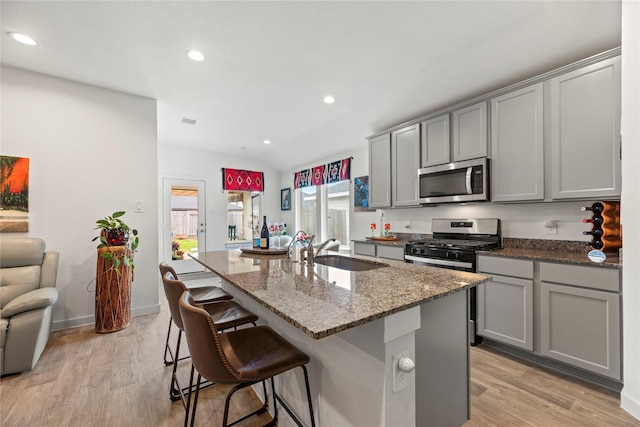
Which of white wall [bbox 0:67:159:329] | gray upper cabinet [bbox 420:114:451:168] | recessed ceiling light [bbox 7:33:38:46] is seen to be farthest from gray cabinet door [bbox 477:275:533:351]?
recessed ceiling light [bbox 7:33:38:46]

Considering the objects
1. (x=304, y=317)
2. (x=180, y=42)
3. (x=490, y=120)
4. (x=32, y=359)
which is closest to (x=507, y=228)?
(x=490, y=120)

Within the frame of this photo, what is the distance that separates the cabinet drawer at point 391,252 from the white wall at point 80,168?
2854mm

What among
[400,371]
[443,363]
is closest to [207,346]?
[400,371]

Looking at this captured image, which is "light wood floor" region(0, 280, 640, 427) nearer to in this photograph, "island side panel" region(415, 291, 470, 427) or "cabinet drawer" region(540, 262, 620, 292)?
"island side panel" region(415, 291, 470, 427)

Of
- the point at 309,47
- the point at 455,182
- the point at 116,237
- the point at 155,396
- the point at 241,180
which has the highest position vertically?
the point at 309,47

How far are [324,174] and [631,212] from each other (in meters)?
4.95

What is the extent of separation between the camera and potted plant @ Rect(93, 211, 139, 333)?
9.30 feet

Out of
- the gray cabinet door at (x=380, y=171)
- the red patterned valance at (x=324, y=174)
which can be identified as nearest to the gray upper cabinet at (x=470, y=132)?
A: the gray cabinet door at (x=380, y=171)

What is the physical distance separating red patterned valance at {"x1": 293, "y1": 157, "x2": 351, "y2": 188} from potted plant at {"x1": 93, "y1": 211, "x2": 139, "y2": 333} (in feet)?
10.7

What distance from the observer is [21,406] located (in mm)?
1717

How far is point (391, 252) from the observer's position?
11.1 feet

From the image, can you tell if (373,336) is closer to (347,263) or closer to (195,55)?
(347,263)

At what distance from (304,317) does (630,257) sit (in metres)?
0.76

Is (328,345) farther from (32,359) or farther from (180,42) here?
(180,42)
